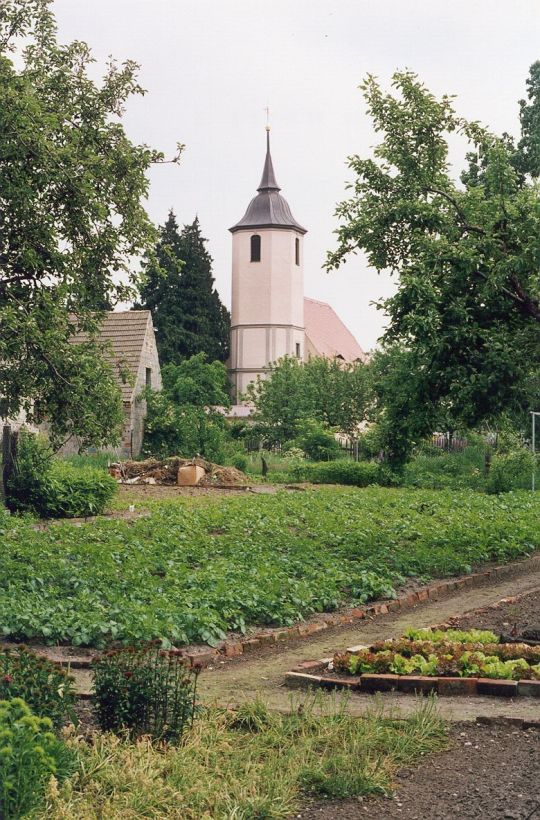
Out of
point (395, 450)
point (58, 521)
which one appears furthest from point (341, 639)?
point (58, 521)

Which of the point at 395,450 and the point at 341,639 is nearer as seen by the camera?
the point at 341,639

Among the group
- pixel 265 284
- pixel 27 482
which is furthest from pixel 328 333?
pixel 27 482

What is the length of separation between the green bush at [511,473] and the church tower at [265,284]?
129 ft

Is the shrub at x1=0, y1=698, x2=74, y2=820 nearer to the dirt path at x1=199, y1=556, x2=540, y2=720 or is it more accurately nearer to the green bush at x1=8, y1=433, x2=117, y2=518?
the dirt path at x1=199, y1=556, x2=540, y2=720

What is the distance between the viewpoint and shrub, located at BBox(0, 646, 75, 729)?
595 centimetres

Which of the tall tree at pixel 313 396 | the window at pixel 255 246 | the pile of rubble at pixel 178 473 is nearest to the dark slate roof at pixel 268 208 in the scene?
the window at pixel 255 246

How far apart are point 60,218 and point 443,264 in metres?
5.69

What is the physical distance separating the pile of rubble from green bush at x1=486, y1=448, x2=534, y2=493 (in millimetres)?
6855

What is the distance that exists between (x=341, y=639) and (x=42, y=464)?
10955mm

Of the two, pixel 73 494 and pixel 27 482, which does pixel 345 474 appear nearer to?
pixel 73 494

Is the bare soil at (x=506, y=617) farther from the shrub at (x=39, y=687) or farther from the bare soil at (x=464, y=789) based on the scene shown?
the shrub at (x=39, y=687)

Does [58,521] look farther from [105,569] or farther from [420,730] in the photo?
[420,730]

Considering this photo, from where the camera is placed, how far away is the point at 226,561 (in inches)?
522

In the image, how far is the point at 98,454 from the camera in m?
32.7
